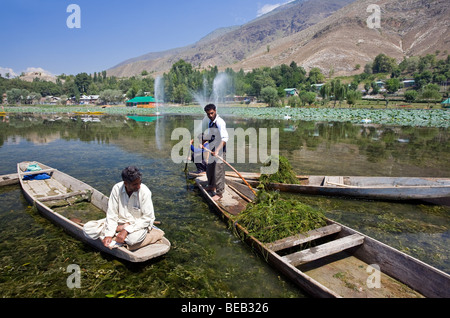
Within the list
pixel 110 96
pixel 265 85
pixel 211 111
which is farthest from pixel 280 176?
pixel 110 96

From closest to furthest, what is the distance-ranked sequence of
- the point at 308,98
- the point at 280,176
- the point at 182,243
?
the point at 182,243, the point at 280,176, the point at 308,98

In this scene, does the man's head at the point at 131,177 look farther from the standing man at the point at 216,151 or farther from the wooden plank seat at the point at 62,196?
the wooden plank seat at the point at 62,196

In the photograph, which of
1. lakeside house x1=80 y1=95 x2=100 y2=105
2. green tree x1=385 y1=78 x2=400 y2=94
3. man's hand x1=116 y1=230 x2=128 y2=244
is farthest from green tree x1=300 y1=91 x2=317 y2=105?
lakeside house x1=80 y1=95 x2=100 y2=105

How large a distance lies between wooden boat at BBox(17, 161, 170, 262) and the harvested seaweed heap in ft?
6.34

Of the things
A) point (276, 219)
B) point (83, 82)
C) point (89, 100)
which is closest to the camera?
point (276, 219)

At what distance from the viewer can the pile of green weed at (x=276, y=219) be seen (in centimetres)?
564

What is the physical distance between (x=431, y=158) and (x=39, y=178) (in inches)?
778

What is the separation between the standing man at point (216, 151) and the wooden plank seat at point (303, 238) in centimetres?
299

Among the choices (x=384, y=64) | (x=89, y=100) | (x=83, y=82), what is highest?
(x=384, y=64)

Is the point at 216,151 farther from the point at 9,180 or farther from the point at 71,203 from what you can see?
the point at 9,180

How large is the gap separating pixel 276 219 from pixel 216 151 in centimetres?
287

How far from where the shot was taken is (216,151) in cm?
786

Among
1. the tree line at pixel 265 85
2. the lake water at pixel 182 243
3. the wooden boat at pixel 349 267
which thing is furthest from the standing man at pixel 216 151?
the tree line at pixel 265 85
